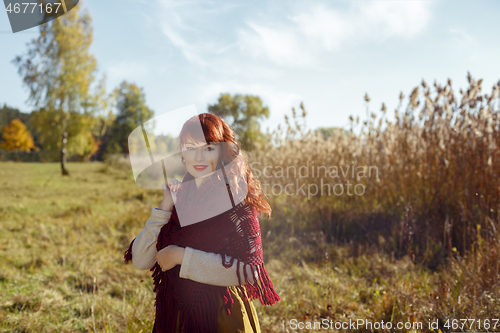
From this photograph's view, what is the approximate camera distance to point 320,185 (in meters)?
4.61

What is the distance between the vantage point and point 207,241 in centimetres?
109

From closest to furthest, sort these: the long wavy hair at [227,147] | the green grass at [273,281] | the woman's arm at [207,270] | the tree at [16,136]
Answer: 1. the woman's arm at [207,270]
2. the long wavy hair at [227,147]
3. the green grass at [273,281]
4. the tree at [16,136]

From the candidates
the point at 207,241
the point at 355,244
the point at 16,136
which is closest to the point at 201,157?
the point at 207,241

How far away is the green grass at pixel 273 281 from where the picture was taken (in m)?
1.97

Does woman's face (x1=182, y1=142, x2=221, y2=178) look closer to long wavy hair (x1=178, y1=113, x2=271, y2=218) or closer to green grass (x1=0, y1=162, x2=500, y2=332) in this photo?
long wavy hair (x1=178, y1=113, x2=271, y2=218)

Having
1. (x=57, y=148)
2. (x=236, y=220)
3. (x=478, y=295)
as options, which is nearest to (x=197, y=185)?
(x=236, y=220)

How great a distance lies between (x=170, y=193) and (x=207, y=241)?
224mm

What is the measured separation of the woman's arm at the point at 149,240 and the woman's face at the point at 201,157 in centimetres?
19

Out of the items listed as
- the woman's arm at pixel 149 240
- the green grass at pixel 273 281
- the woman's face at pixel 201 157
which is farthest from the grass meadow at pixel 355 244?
the woman's face at pixel 201 157

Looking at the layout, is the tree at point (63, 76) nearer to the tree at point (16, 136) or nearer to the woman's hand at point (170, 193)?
the tree at point (16, 136)

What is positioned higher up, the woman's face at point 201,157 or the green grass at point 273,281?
the woman's face at point 201,157

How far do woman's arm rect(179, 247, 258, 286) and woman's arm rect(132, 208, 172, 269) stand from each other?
0.56ft

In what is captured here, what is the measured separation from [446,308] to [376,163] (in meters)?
2.39

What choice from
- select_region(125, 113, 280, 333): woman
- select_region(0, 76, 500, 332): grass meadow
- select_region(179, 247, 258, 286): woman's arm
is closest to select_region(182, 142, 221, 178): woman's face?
select_region(125, 113, 280, 333): woman
